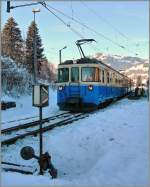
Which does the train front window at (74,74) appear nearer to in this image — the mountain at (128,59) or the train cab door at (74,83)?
the train cab door at (74,83)

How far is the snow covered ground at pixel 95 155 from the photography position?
28.3 ft

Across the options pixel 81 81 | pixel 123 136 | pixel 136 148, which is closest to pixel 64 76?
pixel 81 81

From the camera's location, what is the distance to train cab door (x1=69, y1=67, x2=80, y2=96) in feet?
77.5

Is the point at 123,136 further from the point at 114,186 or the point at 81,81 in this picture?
the point at 81,81

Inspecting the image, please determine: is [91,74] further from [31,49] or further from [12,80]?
[31,49]

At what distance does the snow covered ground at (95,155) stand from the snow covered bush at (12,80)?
23013 mm

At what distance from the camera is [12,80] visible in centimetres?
3828

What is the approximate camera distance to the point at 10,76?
126 feet

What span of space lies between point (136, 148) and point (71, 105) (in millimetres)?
13442

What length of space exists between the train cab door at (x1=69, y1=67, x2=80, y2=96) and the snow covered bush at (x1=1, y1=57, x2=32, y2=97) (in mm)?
13100

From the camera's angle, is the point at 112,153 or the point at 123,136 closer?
the point at 112,153

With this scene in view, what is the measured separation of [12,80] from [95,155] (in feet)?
91.3

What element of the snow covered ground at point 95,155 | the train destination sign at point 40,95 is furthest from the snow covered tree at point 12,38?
the train destination sign at point 40,95

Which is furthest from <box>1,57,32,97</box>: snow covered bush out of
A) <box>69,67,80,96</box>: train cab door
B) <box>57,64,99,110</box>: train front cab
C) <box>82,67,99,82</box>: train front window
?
<box>82,67,99,82</box>: train front window
